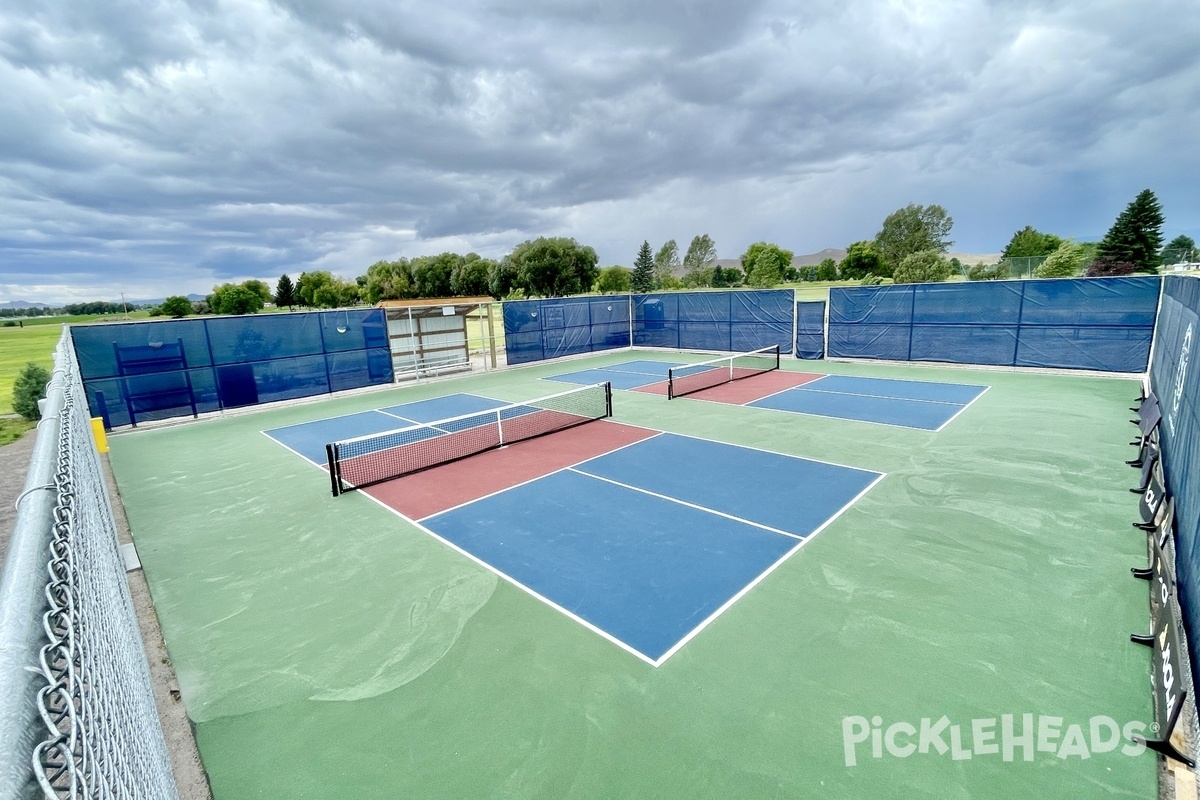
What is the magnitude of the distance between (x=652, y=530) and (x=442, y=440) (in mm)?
5653

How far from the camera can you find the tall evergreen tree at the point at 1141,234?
57781 millimetres

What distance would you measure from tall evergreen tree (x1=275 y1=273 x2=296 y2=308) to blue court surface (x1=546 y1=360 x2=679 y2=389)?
113433 millimetres

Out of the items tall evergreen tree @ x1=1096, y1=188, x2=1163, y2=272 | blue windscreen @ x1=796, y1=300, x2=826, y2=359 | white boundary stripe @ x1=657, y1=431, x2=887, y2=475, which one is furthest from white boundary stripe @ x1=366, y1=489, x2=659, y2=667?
tall evergreen tree @ x1=1096, y1=188, x2=1163, y2=272

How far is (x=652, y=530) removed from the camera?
6.75 metres

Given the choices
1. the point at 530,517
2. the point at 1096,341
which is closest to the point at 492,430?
the point at 530,517

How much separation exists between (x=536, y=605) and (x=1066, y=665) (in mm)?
4338

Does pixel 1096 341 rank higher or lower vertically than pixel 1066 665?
higher

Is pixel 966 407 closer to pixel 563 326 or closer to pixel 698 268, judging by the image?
pixel 563 326

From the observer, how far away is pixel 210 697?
4.45 m

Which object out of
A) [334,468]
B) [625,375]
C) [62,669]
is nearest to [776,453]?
[334,468]

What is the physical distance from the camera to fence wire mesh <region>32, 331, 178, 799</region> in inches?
40.0

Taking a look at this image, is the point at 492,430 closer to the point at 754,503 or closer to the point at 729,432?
the point at 729,432

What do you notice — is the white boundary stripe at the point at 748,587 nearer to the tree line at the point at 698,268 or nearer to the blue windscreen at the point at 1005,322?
the blue windscreen at the point at 1005,322

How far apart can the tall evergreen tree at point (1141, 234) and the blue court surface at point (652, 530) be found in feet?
238
